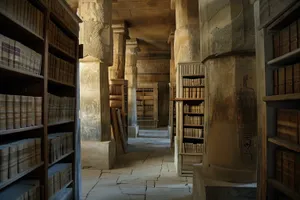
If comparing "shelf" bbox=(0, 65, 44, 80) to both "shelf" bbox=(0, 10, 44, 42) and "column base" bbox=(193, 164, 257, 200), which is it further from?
"column base" bbox=(193, 164, 257, 200)

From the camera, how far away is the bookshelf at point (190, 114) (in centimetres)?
598

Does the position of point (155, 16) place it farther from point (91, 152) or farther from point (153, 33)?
point (91, 152)

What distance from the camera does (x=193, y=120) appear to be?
20.0 ft

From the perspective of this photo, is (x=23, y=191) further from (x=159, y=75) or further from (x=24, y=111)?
(x=159, y=75)

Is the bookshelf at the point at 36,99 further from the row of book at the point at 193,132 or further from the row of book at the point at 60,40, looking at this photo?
the row of book at the point at 193,132

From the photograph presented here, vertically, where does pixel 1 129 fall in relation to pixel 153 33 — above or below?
below

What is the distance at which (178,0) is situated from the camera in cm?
700

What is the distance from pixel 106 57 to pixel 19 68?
14.1 feet

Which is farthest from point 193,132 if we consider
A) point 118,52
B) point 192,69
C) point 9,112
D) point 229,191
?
point 118,52

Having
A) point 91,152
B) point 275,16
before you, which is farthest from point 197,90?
point 275,16

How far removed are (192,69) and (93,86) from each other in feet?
7.99

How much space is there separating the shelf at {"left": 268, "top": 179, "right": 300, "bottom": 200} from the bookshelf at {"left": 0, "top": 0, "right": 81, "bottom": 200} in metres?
2.22

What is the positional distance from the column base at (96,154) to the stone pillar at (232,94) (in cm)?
332

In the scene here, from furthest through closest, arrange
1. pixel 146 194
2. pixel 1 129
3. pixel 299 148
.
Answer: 1. pixel 146 194
2. pixel 1 129
3. pixel 299 148
